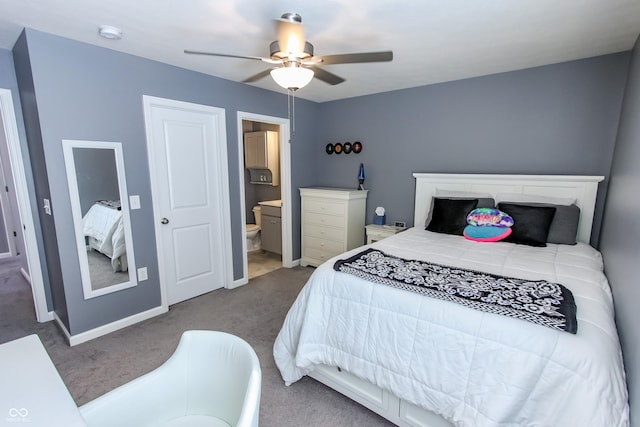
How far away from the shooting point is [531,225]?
8.42 ft

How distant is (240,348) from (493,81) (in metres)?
3.41

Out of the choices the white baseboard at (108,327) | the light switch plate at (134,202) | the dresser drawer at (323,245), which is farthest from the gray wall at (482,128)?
the white baseboard at (108,327)

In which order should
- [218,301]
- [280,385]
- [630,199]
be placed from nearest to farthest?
[630,199] < [280,385] < [218,301]

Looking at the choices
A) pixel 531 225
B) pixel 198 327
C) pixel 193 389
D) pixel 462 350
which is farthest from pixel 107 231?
pixel 531 225

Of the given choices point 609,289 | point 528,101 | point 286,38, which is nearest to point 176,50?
point 286,38

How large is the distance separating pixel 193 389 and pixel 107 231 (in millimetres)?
1981

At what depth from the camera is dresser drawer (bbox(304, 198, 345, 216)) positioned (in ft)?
12.8

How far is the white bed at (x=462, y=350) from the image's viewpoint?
1.18 metres

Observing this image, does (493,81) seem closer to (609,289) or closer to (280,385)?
(609,289)

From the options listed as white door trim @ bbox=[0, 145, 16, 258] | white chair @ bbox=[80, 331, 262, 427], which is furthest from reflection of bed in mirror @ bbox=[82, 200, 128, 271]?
white door trim @ bbox=[0, 145, 16, 258]

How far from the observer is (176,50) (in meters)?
2.48

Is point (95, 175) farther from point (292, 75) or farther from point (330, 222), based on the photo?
point (330, 222)

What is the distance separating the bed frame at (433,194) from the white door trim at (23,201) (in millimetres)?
2657

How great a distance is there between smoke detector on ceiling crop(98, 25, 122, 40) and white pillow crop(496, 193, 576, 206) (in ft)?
11.6
